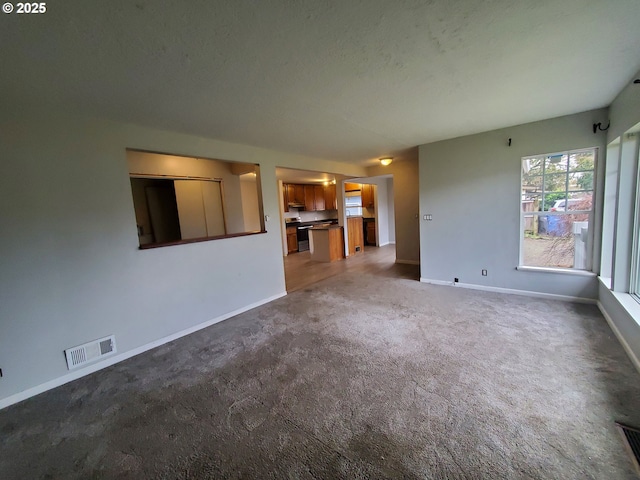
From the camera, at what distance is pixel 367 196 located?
30.1 feet

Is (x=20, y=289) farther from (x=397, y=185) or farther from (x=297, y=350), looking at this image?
(x=397, y=185)

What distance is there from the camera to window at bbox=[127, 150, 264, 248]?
15.2 feet

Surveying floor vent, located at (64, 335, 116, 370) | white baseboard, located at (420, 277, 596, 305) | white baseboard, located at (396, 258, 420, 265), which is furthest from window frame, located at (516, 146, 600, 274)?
floor vent, located at (64, 335, 116, 370)

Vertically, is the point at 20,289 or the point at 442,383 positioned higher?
the point at 20,289

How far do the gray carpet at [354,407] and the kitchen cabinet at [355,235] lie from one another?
4897 mm

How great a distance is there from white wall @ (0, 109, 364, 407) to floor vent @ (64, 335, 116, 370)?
0.05 m

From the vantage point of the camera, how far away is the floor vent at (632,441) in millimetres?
1365

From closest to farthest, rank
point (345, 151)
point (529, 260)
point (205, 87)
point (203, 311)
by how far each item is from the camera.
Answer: point (205, 87) < point (203, 311) < point (529, 260) < point (345, 151)

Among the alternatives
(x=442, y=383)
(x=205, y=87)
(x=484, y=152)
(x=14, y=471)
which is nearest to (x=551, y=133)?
(x=484, y=152)

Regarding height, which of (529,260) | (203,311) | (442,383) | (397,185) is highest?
(397,185)

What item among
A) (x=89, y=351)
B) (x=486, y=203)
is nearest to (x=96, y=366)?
(x=89, y=351)

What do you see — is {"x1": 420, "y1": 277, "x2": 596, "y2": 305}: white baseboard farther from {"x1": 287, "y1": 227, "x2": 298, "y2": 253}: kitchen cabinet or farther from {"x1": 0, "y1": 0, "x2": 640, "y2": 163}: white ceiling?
{"x1": 287, "y1": 227, "x2": 298, "y2": 253}: kitchen cabinet

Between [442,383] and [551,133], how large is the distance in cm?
352

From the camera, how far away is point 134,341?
278 centimetres
